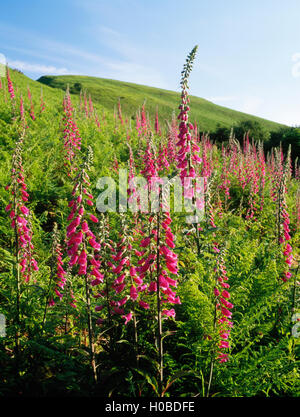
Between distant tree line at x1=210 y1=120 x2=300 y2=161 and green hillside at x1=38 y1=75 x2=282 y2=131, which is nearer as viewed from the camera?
distant tree line at x1=210 y1=120 x2=300 y2=161

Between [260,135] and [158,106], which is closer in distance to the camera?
[260,135]

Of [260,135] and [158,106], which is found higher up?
[158,106]

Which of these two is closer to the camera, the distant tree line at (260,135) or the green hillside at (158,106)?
the distant tree line at (260,135)

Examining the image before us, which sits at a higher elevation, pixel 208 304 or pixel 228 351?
pixel 208 304

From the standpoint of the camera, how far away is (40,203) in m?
6.63

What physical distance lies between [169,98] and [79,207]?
72.2 metres

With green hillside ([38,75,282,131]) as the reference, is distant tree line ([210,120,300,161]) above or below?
below

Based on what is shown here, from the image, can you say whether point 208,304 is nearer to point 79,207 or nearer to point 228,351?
point 228,351

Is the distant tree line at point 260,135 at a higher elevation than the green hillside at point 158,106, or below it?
below
